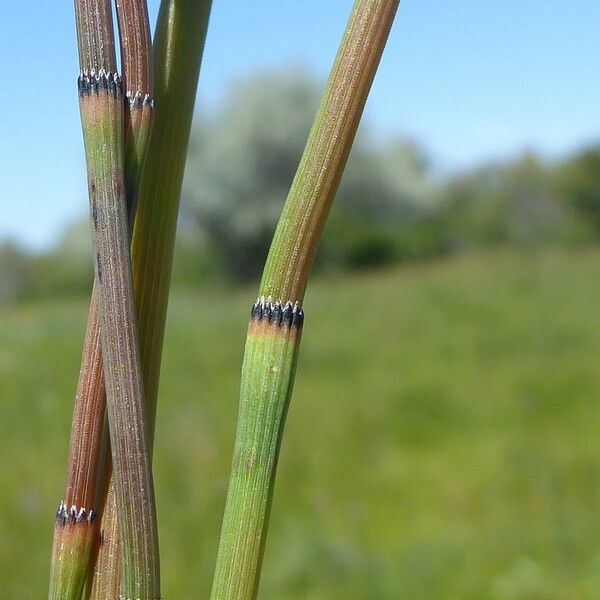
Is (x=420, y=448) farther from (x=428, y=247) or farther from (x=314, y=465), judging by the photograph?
(x=428, y=247)

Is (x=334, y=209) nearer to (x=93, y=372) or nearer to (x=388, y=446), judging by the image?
(x=388, y=446)

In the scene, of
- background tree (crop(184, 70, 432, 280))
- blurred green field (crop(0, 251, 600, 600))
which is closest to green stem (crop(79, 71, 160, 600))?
blurred green field (crop(0, 251, 600, 600))

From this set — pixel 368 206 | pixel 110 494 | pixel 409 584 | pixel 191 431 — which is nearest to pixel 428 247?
pixel 368 206

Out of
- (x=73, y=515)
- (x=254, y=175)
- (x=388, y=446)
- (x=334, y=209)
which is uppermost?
(x=254, y=175)

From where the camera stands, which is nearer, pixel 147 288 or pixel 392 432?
pixel 147 288

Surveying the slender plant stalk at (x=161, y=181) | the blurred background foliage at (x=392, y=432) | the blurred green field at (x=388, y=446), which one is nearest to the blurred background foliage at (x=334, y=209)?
the blurred background foliage at (x=392, y=432)

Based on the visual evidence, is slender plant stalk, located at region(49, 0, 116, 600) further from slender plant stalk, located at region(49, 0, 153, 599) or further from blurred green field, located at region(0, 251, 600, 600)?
blurred green field, located at region(0, 251, 600, 600)

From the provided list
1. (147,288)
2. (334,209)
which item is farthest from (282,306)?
(334,209)
